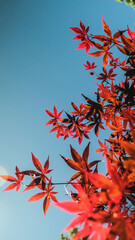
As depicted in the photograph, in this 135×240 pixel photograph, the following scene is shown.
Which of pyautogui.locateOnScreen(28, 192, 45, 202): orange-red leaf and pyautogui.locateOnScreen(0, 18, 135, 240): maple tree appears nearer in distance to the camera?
pyautogui.locateOnScreen(0, 18, 135, 240): maple tree

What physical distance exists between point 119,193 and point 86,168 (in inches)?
19.6

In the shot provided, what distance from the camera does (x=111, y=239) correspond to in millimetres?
405

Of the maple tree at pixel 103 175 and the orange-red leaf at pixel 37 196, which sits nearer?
the maple tree at pixel 103 175

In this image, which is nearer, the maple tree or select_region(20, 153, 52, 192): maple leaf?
the maple tree

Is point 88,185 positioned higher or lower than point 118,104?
lower

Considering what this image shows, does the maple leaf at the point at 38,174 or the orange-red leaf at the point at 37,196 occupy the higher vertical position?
the maple leaf at the point at 38,174

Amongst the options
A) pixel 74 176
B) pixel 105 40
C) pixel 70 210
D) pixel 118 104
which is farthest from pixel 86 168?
pixel 105 40

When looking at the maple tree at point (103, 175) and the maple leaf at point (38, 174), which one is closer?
the maple tree at point (103, 175)

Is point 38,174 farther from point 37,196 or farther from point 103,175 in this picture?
point 103,175

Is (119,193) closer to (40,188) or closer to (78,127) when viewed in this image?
(40,188)

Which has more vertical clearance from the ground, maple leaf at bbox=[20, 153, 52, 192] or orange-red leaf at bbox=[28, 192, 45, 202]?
maple leaf at bbox=[20, 153, 52, 192]

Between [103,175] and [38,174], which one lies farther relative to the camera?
[38,174]

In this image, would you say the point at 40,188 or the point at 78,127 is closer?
the point at 40,188

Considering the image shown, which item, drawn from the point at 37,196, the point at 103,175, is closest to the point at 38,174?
the point at 37,196
